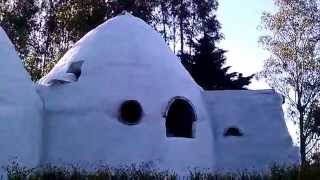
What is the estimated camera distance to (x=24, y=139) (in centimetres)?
1057

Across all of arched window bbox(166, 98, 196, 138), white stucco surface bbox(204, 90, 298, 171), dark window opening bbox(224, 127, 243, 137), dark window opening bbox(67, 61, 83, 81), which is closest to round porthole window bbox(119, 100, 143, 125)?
arched window bbox(166, 98, 196, 138)

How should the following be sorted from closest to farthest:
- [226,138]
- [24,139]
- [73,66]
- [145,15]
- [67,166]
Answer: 1. [24,139]
2. [67,166]
3. [73,66]
4. [226,138]
5. [145,15]

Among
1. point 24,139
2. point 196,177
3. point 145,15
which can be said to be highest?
point 145,15

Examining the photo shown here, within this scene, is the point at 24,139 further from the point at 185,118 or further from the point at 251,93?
the point at 251,93

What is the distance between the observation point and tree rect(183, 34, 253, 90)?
841 inches

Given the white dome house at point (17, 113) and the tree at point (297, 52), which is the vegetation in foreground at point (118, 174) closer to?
the white dome house at point (17, 113)

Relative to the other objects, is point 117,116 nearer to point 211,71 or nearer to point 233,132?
point 233,132

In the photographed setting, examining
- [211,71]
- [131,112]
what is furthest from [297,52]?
[131,112]

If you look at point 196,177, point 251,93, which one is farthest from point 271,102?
point 196,177

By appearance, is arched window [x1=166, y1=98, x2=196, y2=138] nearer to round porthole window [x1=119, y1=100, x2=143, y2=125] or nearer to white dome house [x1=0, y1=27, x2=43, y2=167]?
round porthole window [x1=119, y1=100, x2=143, y2=125]

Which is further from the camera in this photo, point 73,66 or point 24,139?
point 73,66

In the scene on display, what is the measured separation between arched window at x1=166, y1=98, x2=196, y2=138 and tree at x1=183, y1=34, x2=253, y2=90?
8565mm

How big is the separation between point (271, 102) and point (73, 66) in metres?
4.71

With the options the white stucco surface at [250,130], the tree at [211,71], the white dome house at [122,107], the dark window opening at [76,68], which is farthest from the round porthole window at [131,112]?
the tree at [211,71]
